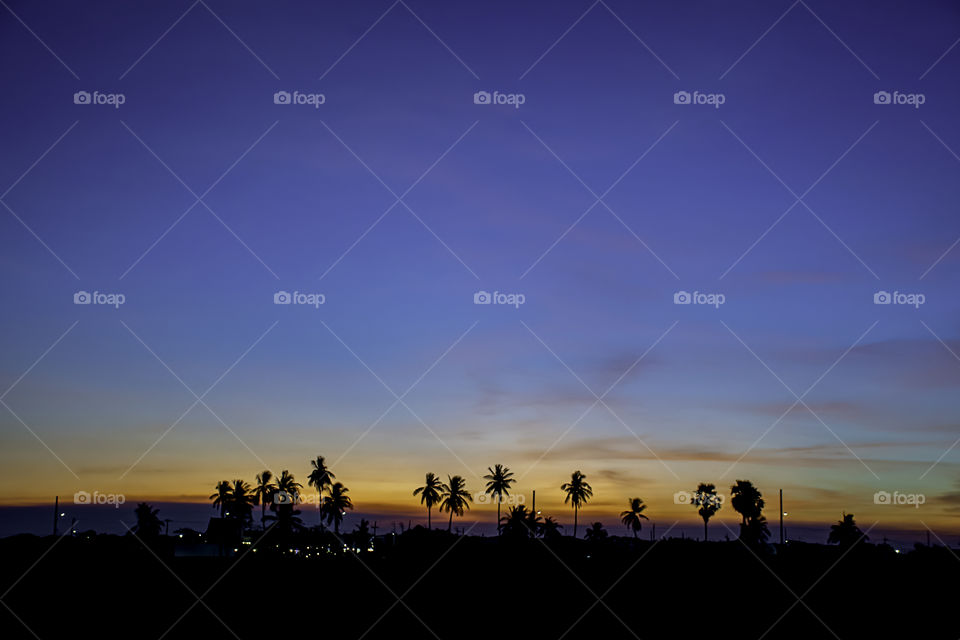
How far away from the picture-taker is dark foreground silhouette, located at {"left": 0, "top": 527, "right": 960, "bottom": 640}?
1209 inches

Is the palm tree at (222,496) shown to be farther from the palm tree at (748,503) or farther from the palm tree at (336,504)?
the palm tree at (748,503)

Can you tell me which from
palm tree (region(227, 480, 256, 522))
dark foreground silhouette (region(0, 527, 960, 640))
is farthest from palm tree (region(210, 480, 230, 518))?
dark foreground silhouette (region(0, 527, 960, 640))

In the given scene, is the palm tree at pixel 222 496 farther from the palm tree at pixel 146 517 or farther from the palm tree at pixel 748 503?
the palm tree at pixel 748 503

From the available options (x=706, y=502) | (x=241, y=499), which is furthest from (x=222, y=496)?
(x=706, y=502)

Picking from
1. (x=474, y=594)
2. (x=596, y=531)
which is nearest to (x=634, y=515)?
(x=596, y=531)

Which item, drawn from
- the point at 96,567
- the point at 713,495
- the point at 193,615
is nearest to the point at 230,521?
the point at 96,567

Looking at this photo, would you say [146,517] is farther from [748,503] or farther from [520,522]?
[748,503]

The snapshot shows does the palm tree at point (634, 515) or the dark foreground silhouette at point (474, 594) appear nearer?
the dark foreground silhouette at point (474, 594)

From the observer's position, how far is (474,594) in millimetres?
40188

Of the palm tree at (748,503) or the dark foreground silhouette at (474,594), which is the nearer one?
the dark foreground silhouette at (474,594)

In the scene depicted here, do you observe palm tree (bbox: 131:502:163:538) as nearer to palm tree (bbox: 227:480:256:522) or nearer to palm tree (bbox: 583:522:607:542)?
palm tree (bbox: 227:480:256:522)

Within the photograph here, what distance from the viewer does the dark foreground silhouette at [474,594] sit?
30.7 m

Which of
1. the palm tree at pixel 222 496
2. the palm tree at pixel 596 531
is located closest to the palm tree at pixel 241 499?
the palm tree at pixel 222 496

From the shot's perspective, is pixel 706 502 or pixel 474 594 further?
pixel 706 502
